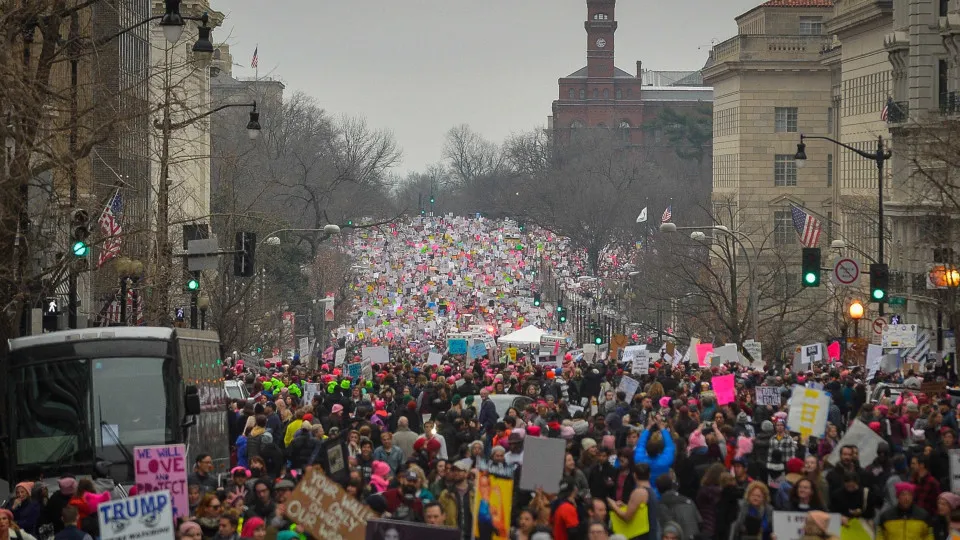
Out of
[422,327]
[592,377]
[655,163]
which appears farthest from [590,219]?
[592,377]

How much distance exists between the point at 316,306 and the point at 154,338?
56.9 metres

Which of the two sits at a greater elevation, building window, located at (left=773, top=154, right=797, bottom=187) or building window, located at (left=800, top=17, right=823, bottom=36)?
building window, located at (left=800, top=17, right=823, bottom=36)

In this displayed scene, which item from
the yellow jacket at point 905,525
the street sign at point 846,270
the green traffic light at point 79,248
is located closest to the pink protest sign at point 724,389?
the green traffic light at point 79,248

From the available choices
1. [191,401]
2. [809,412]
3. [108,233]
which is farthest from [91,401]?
[108,233]

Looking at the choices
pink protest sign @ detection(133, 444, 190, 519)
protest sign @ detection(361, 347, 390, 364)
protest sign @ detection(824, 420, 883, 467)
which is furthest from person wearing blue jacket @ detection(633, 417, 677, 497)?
protest sign @ detection(361, 347, 390, 364)

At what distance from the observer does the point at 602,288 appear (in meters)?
110

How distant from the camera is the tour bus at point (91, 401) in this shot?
20953mm

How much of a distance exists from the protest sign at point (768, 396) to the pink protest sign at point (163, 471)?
39.9 ft

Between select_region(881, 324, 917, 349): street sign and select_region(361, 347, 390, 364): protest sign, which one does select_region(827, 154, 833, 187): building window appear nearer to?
select_region(361, 347, 390, 364): protest sign

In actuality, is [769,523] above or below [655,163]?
below

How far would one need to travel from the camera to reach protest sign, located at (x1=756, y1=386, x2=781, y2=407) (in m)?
28.1

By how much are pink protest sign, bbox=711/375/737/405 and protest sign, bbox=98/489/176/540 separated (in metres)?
15.7

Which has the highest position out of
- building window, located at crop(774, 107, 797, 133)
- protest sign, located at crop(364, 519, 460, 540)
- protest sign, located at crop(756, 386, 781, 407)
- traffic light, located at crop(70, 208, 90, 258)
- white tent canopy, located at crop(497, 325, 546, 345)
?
building window, located at crop(774, 107, 797, 133)

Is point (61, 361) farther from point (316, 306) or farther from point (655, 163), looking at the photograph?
point (655, 163)
